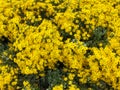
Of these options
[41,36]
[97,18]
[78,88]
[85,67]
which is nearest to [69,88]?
[78,88]

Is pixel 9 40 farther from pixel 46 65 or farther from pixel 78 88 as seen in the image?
pixel 78 88

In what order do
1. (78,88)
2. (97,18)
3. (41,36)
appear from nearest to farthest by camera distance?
(78,88) < (41,36) < (97,18)

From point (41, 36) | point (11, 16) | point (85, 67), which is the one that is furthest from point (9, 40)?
point (85, 67)

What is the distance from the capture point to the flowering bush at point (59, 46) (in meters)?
6.25

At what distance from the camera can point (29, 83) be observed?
638 centimetres

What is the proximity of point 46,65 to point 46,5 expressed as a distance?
62.7 inches

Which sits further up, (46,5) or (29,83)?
(46,5)

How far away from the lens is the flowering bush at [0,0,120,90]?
6.25 m

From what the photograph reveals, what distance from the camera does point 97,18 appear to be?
7.17 metres

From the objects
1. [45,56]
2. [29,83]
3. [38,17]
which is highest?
[38,17]

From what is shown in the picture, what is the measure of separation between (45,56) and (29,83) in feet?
1.78

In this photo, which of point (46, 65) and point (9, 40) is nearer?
point (46, 65)

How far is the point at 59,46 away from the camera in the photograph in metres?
6.53

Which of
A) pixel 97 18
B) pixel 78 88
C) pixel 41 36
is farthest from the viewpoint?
pixel 97 18
